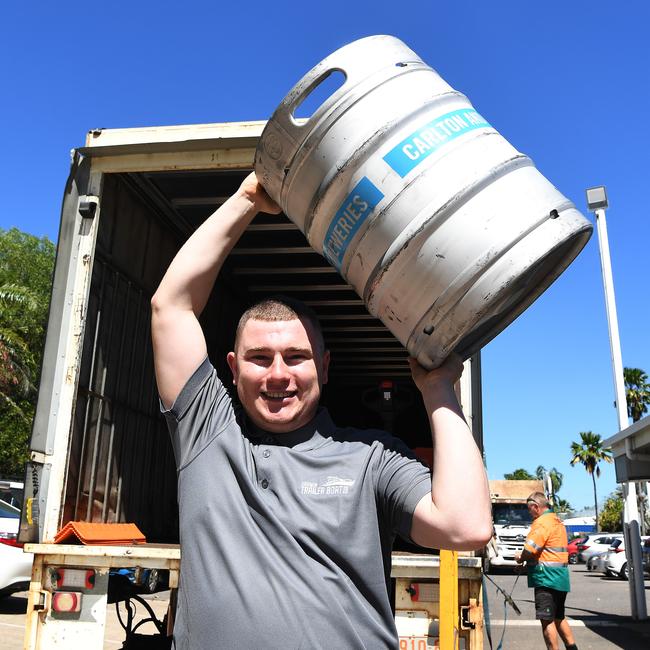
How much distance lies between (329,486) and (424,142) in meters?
0.95

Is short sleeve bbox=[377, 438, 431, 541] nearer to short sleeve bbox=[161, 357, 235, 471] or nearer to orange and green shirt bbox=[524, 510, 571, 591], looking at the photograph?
short sleeve bbox=[161, 357, 235, 471]

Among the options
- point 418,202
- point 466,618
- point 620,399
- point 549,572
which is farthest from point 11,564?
point 620,399

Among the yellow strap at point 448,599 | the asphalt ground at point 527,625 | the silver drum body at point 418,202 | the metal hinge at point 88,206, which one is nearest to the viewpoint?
the silver drum body at point 418,202

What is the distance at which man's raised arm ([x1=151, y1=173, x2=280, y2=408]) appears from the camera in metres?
1.85

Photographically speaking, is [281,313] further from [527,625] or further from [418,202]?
[527,625]

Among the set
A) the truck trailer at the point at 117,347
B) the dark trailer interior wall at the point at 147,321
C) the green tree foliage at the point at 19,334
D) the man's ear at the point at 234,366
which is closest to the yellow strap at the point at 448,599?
the truck trailer at the point at 117,347

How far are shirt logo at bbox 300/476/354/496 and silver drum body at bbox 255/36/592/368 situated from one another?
1.36ft

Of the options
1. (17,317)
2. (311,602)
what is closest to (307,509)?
(311,602)

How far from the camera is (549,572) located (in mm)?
7609

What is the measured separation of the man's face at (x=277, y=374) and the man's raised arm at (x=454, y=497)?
33 centimetres

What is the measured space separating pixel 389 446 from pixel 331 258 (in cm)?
63

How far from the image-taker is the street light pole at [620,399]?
1177 centimetres

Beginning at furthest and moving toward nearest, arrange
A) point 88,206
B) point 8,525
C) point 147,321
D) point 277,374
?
point 8,525 < point 147,321 < point 88,206 < point 277,374

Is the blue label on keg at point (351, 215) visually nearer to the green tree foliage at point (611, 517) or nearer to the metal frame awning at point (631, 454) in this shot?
the metal frame awning at point (631, 454)
